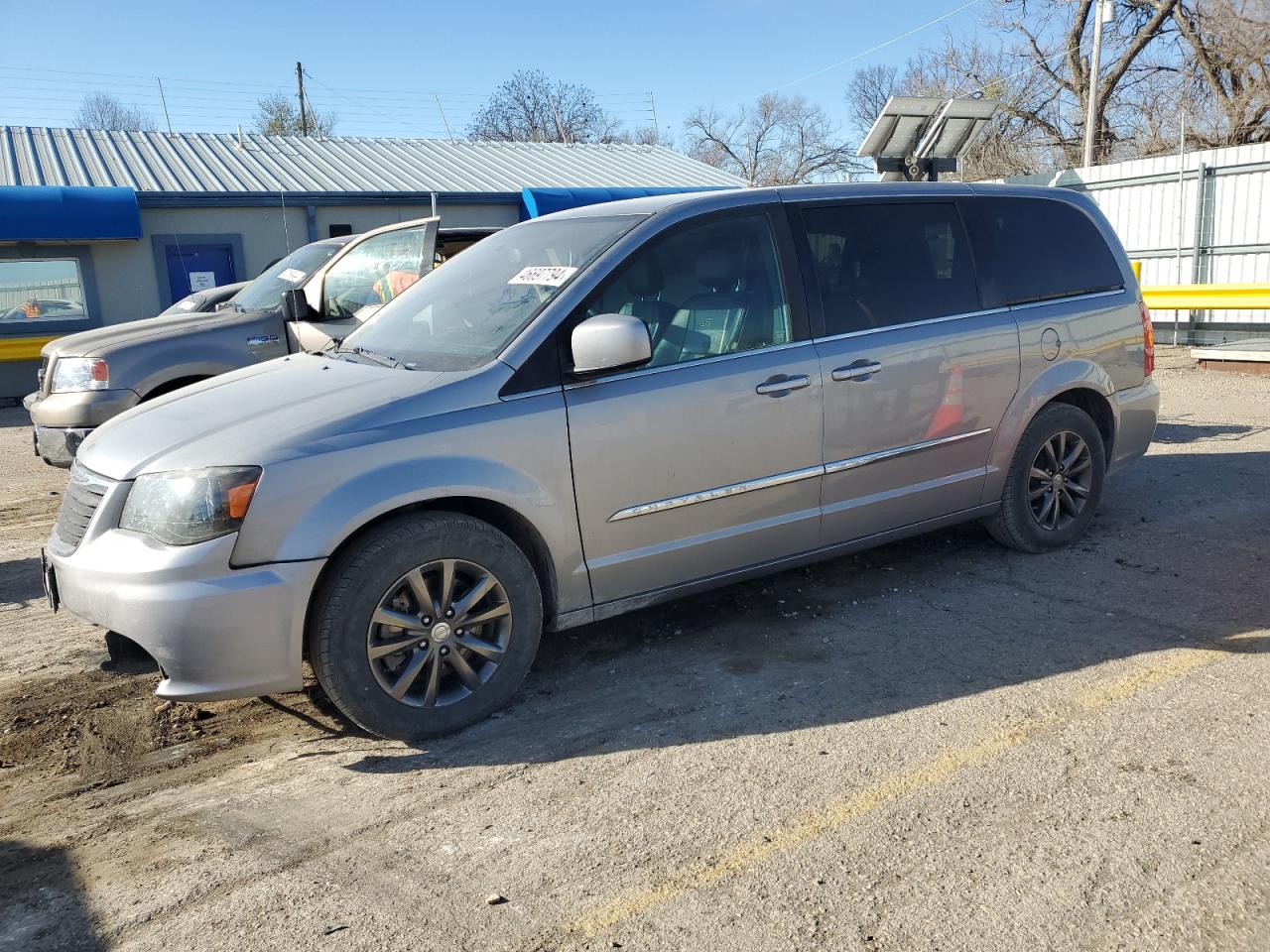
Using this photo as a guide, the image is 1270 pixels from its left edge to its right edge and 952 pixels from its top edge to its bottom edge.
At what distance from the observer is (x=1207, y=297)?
14375 mm

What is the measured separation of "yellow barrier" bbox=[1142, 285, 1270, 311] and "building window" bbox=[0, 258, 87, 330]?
1698 centimetres

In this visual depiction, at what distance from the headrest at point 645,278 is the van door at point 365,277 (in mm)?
3837

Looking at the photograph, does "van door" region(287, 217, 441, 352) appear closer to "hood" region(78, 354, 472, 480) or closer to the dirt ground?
the dirt ground

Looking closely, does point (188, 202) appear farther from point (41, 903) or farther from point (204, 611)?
point (41, 903)

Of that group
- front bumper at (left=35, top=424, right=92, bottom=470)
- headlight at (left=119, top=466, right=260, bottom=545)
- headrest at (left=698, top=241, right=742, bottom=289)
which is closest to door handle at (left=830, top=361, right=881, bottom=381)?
headrest at (left=698, top=241, right=742, bottom=289)

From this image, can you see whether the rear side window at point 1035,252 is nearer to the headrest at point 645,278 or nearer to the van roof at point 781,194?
the van roof at point 781,194

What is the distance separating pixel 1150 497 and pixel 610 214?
438 centimetres

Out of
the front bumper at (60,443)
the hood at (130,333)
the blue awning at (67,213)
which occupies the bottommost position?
the front bumper at (60,443)

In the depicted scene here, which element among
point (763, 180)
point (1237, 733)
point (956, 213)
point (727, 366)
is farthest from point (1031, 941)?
point (763, 180)

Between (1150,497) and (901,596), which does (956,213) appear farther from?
(1150,497)

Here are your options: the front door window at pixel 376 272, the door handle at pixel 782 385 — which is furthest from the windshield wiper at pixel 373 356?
the front door window at pixel 376 272

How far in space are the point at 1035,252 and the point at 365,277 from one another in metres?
4.93

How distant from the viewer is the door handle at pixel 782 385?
14.4ft

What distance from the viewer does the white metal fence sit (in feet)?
49.6
